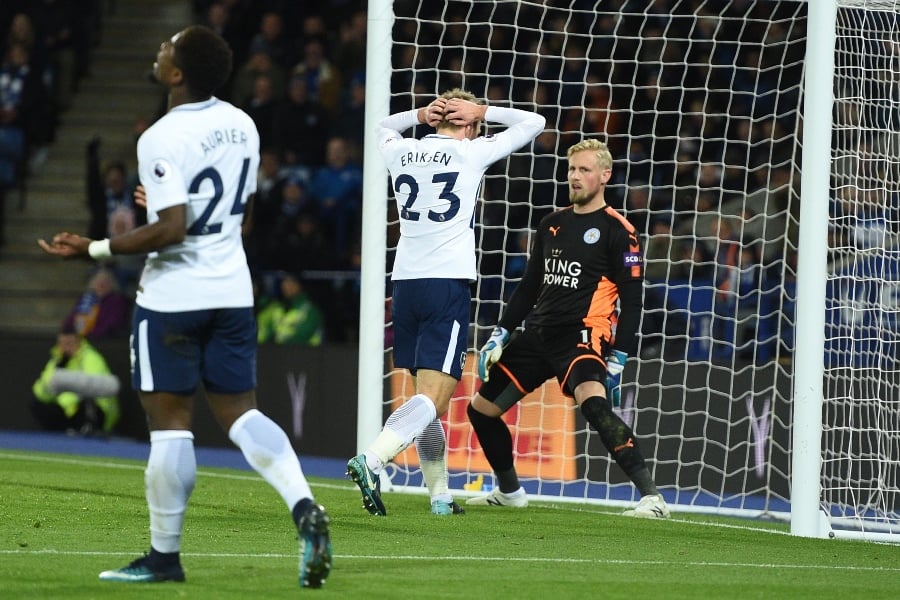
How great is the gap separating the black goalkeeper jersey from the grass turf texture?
1.10 meters

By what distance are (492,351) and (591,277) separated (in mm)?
702

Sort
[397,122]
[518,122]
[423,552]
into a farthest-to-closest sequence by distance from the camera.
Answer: [397,122] < [518,122] < [423,552]

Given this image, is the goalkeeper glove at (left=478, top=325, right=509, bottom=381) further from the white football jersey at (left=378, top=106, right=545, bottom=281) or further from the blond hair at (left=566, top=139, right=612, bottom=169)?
the blond hair at (left=566, top=139, right=612, bottom=169)

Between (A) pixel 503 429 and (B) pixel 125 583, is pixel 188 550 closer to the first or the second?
(B) pixel 125 583

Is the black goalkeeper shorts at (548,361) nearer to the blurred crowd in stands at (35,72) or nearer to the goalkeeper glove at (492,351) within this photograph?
the goalkeeper glove at (492,351)

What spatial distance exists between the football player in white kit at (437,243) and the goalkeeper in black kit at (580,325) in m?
0.78

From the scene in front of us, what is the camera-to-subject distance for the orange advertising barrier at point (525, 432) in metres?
11.2

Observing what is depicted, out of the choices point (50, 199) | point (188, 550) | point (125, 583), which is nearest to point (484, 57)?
point (50, 199)

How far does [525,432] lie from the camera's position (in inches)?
442

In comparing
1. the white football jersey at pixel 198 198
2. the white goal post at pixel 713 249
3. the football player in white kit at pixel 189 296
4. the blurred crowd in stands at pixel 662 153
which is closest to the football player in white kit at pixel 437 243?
the white goal post at pixel 713 249

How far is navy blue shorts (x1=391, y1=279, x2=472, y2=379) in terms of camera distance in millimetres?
7695

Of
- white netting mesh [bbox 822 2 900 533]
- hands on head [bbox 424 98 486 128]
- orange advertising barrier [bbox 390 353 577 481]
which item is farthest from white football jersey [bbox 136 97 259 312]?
orange advertising barrier [bbox 390 353 577 481]

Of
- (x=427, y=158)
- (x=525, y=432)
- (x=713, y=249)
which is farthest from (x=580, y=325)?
(x=713, y=249)

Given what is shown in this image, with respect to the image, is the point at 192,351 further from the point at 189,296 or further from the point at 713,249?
the point at 713,249
